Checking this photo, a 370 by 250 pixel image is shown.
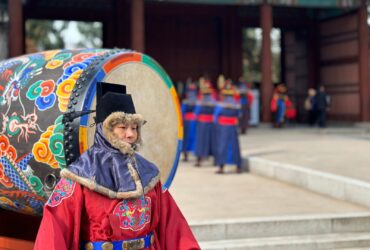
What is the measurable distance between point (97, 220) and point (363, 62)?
54.3ft

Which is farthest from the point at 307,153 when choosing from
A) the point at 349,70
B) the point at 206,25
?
the point at 206,25

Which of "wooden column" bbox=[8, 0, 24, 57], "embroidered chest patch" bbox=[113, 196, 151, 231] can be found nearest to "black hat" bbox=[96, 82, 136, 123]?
"embroidered chest patch" bbox=[113, 196, 151, 231]

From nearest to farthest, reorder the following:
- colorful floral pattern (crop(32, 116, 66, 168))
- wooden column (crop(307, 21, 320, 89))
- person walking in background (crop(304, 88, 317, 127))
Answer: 1. colorful floral pattern (crop(32, 116, 66, 168))
2. person walking in background (crop(304, 88, 317, 127))
3. wooden column (crop(307, 21, 320, 89))

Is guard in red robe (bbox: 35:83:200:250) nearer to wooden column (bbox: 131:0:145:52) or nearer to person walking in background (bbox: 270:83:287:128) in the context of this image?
wooden column (bbox: 131:0:145:52)

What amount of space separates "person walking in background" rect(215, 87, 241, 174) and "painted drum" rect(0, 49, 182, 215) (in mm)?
5108

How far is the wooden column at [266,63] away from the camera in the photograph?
17172 millimetres

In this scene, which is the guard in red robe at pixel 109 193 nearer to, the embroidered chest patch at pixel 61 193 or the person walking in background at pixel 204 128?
the embroidered chest patch at pixel 61 193

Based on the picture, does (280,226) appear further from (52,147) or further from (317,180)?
(52,147)

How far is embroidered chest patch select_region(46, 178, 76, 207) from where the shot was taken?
2534 millimetres

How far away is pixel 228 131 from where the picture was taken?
916cm

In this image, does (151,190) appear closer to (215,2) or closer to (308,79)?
(215,2)

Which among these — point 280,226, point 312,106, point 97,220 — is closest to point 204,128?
point 280,226

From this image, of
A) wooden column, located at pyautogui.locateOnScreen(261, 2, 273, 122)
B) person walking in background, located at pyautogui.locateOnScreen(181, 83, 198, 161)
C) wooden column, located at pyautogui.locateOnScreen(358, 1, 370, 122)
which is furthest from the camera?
wooden column, located at pyautogui.locateOnScreen(358, 1, 370, 122)

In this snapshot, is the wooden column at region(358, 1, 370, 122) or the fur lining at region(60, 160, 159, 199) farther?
the wooden column at region(358, 1, 370, 122)
